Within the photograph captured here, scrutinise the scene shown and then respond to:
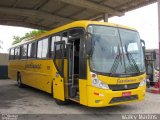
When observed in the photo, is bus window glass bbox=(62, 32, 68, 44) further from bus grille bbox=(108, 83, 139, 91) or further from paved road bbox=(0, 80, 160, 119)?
bus grille bbox=(108, 83, 139, 91)

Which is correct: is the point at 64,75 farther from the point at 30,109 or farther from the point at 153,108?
the point at 153,108

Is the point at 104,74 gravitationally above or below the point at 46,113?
above

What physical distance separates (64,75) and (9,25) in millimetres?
19877

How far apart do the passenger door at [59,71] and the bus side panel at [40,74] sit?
25.3 inches

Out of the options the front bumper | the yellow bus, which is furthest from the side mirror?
the front bumper

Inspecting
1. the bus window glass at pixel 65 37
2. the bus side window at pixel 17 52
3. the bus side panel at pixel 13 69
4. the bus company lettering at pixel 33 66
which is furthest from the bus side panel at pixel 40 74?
the bus side panel at pixel 13 69

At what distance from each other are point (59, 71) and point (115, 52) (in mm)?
2536

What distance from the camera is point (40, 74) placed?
41.8ft

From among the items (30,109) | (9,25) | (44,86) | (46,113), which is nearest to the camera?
(46,113)

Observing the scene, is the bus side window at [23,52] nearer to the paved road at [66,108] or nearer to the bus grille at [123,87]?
the paved road at [66,108]

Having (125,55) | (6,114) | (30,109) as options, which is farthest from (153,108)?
(6,114)

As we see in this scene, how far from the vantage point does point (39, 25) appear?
29.1 metres

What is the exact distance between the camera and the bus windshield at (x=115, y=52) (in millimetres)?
8477

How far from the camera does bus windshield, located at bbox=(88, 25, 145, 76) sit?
8.48m
